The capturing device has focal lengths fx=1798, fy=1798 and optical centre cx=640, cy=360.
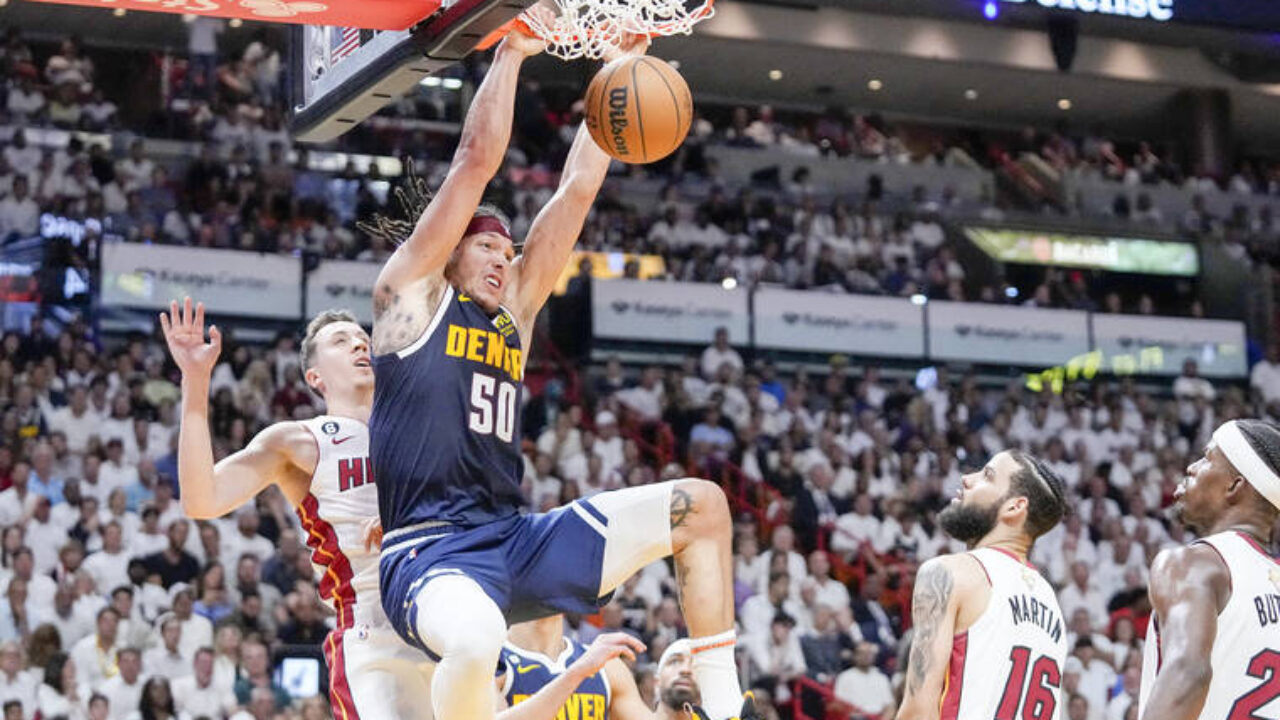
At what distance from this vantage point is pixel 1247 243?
2517 cm

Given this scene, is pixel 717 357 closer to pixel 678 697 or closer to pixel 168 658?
pixel 168 658

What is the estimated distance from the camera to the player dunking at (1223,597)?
4594mm

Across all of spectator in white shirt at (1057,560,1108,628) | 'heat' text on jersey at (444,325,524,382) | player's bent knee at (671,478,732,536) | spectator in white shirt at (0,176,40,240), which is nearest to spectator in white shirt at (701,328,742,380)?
spectator in white shirt at (1057,560,1108,628)

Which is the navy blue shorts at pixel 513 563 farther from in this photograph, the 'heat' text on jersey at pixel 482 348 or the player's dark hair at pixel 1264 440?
the player's dark hair at pixel 1264 440

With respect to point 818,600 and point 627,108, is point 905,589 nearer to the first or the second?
point 818,600

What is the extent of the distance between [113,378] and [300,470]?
9764mm

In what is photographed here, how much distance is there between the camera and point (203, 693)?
12.0m

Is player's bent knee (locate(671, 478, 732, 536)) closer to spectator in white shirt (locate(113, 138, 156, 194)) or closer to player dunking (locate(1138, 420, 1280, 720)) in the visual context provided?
player dunking (locate(1138, 420, 1280, 720))

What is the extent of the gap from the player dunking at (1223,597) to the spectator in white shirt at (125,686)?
838 cm

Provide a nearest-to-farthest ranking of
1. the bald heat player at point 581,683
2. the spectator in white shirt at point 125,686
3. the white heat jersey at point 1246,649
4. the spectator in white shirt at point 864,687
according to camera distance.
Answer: the white heat jersey at point 1246,649
the bald heat player at point 581,683
the spectator in white shirt at point 125,686
the spectator in white shirt at point 864,687

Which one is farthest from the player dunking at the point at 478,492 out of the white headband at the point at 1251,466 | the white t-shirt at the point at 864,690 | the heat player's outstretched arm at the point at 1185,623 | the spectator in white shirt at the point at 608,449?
the spectator in white shirt at the point at 608,449

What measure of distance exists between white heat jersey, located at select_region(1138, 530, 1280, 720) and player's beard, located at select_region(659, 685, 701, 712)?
1.72 metres

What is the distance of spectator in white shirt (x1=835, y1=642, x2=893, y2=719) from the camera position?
1390 centimetres

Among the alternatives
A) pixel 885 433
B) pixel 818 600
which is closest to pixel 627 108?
pixel 818 600
